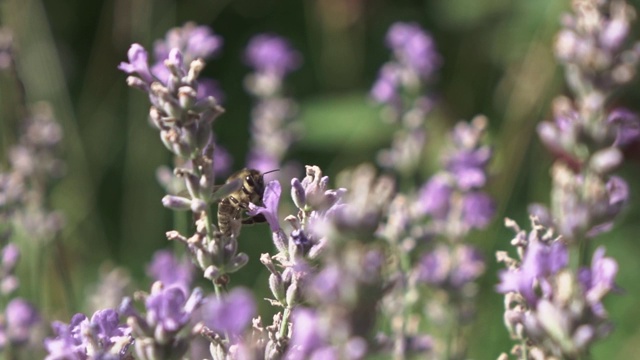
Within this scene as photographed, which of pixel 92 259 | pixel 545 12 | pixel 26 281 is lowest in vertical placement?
pixel 26 281

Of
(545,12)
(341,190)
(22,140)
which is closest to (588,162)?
(341,190)

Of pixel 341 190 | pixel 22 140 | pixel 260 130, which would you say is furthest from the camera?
pixel 260 130

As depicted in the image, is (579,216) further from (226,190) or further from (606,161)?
(226,190)

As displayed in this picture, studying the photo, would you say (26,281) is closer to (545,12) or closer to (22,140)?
(22,140)

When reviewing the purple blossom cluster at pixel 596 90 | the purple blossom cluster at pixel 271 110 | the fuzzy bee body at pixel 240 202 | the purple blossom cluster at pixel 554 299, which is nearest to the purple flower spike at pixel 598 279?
the purple blossom cluster at pixel 554 299

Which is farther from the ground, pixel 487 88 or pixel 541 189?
pixel 487 88

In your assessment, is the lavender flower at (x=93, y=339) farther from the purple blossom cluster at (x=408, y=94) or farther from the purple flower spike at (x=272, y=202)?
the purple blossom cluster at (x=408, y=94)

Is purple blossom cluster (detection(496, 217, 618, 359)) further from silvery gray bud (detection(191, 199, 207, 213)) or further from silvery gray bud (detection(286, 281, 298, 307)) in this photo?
silvery gray bud (detection(191, 199, 207, 213))
